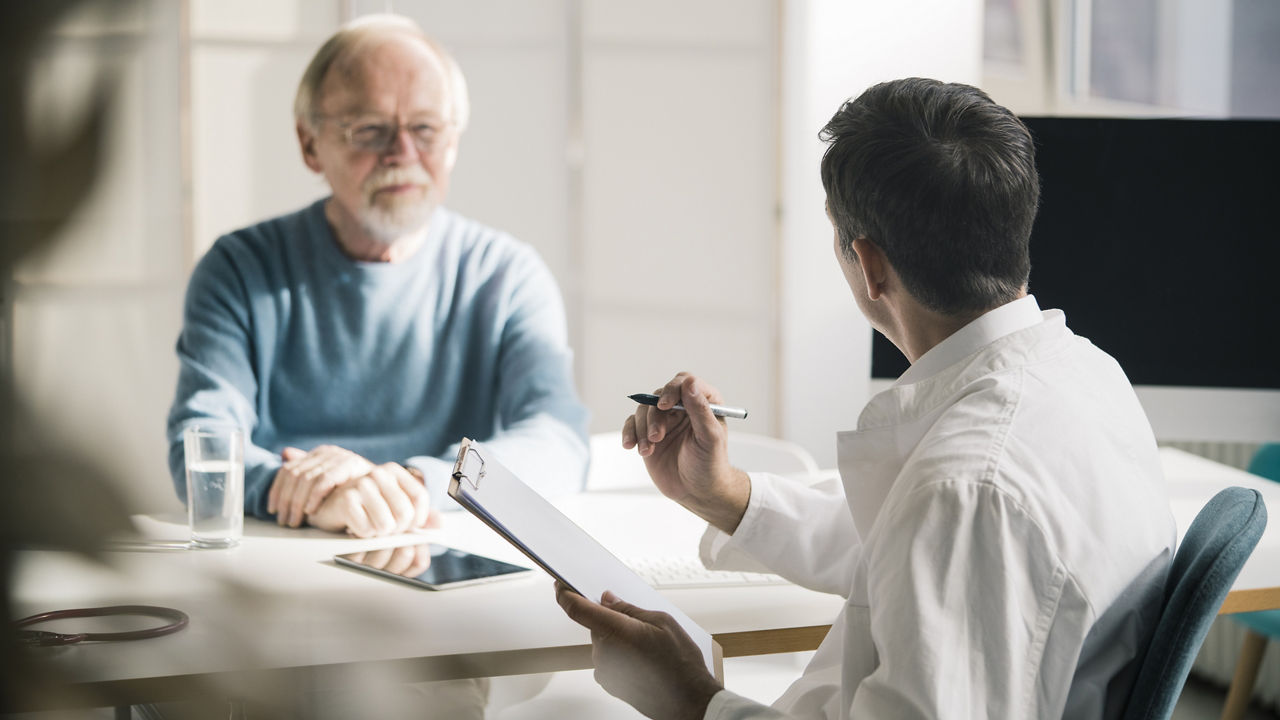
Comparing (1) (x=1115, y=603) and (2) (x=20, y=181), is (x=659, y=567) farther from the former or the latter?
(2) (x=20, y=181)

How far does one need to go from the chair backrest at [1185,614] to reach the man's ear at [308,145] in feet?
4.62

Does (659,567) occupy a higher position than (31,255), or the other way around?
(31,255)

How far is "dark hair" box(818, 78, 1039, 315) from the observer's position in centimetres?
70

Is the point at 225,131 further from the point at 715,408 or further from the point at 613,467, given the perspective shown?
the point at 613,467

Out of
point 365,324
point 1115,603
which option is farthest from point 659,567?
point 365,324

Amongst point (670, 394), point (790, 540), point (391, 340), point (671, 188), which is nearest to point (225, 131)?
point (670, 394)

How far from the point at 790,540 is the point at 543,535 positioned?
1.17ft

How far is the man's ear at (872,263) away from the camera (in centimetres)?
75

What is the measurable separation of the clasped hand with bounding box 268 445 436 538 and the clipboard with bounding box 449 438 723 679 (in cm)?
38

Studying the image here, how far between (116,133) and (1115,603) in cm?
61

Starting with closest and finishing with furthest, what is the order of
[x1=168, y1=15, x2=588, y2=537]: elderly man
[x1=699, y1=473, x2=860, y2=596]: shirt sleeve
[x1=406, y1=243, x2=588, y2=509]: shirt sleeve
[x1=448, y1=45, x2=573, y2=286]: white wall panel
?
[x1=699, y1=473, x2=860, y2=596]: shirt sleeve
[x1=406, y1=243, x2=588, y2=509]: shirt sleeve
[x1=168, y1=15, x2=588, y2=537]: elderly man
[x1=448, y1=45, x2=573, y2=286]: white wall panel

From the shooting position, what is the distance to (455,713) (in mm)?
181

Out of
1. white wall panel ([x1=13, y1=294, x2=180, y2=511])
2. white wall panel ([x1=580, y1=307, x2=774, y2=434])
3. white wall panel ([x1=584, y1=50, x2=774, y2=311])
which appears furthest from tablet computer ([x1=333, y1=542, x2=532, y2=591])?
white wall panel ([x1=584, y1=50, x2=774, y2=311])

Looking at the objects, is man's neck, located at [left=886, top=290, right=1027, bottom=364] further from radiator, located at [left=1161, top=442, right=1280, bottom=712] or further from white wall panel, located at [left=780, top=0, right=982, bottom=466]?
radiator, located at [left=1161, top=442, right=1280, bottom=712]
